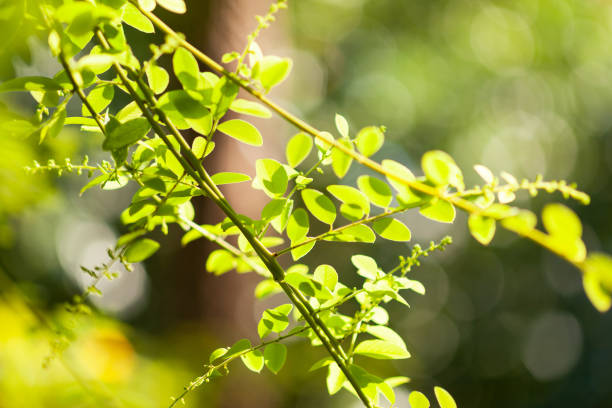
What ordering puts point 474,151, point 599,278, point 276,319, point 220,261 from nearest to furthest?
point 599,278 → point 276,319 → point 220,261 → point 474,151

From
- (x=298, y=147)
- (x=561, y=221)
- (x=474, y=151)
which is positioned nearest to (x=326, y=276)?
(x=298, y=147)

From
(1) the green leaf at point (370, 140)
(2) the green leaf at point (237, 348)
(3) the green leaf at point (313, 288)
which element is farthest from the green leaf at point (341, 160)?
(2) the green leaf at point (237, 348)

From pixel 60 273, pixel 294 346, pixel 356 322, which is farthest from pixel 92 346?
pixel 60 273

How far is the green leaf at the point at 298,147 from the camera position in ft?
1.45

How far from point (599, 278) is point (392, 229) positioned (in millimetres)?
197

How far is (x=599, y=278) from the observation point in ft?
0.97

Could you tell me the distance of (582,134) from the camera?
26.0 ft

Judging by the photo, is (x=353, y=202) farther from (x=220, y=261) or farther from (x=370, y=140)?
(x=220, y=261)

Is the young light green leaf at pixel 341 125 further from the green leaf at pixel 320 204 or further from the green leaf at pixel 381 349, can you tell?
the green leaf at pixel 381 349

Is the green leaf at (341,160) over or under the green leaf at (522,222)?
over

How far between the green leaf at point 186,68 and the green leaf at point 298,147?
11 cm

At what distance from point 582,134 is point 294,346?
6.94m

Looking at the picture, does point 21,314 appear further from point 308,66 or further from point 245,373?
point 308,66

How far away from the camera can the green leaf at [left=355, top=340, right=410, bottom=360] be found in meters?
0.49
